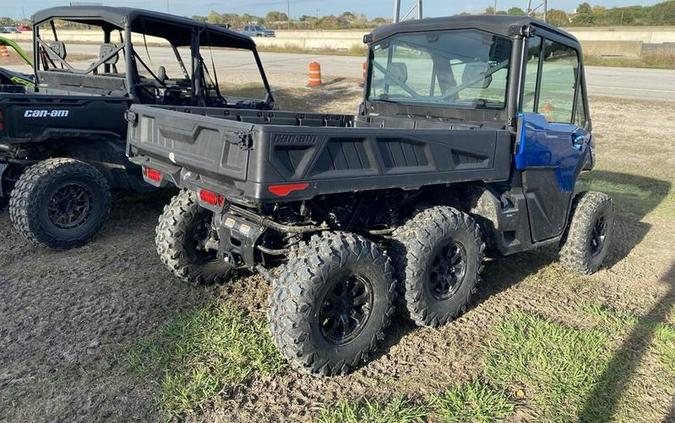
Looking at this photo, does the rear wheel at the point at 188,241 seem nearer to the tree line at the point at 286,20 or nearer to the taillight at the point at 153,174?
the taillight at the point at 153,174

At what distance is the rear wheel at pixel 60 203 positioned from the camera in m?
4.59

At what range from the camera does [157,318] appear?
145 inches

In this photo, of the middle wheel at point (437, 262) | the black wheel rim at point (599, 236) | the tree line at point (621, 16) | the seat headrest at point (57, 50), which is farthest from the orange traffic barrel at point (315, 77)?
the tree line at point (621, 16)

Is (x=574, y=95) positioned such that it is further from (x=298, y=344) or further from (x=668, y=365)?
(x=298, y=344)

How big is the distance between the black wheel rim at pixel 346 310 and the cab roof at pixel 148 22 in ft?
11.9

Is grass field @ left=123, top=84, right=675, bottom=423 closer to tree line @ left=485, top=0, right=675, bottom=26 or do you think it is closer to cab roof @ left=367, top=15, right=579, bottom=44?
cab roof @ left=367, top=15, right=579, bottom=44

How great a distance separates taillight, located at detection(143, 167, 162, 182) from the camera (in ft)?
11.8

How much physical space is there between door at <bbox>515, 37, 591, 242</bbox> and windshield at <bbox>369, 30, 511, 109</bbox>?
233 mm

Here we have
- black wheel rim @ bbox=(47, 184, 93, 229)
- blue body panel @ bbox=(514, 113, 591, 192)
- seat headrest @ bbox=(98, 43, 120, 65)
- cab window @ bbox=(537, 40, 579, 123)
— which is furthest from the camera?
seat headrest @ bbox=(98, 43, 120, 65)

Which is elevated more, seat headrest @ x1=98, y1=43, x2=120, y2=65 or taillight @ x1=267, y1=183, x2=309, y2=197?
seat headrest @ x1=98, y1=43, x2=120, y2=65

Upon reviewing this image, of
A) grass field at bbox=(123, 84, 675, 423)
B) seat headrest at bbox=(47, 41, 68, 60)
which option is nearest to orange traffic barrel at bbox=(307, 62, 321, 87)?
seat headrest at bbox=(47, 41, 68, 60)

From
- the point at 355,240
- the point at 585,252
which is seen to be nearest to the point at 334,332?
the point at 355,240

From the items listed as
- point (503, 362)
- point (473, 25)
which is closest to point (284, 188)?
point (503, 362)

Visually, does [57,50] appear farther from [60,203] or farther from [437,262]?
[437,262]
